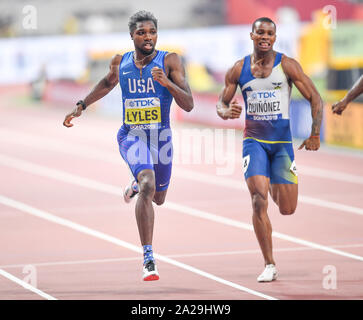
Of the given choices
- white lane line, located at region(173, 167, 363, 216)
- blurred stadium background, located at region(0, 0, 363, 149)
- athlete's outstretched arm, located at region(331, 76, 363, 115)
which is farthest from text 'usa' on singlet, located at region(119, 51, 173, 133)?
blurred stadium background, located at region(0, 0, 363, 149)

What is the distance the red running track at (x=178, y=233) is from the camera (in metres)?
8.98

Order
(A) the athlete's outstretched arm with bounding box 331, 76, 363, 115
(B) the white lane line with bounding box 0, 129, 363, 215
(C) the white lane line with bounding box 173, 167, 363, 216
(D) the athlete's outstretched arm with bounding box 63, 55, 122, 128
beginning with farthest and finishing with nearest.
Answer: (B) the white lane line with bounding box 0, 129, 363, 215
(C) the white lane line with bounding box 173, 167, 363, 216
(A) the athlete's outstretched arm with bounding box 331, 76, 363, 115
(D) the athlete's outstretched arm with bounding box 63, 55, 122, 128

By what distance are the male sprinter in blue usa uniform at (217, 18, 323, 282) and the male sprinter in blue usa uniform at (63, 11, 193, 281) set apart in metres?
0.56

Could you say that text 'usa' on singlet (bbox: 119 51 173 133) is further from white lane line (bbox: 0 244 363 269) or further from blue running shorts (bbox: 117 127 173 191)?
white lane line (bbox: 0 244 363 269)

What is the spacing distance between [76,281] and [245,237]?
334 centimetres

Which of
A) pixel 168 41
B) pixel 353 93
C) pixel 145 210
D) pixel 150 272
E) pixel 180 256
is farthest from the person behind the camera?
pixel 168 41

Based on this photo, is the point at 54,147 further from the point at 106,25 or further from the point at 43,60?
the point at 106,25

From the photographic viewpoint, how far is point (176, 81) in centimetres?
916

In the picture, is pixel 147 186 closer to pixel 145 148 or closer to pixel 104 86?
pixel 145 148

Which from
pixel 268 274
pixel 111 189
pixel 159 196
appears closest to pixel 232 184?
pixel 111 189

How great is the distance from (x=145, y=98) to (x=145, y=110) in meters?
0.12

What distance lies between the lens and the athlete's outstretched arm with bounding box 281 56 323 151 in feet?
29.6

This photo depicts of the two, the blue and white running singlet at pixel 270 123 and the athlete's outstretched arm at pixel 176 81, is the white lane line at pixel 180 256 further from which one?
the athlete's outstretched arm at pixel 176 81

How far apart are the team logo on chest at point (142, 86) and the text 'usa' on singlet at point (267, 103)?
874 millimetres
